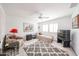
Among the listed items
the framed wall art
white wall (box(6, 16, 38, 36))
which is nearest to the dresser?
white wall (box(6, 16, 38, 36))

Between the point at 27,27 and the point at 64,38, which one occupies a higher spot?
the point at 27,27

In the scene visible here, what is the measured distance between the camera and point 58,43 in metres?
4.07

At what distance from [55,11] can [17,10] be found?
1.51 m

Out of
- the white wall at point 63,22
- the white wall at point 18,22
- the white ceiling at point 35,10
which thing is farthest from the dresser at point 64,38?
the white wall at point 18,22

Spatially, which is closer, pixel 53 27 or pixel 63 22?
pixel 63 22

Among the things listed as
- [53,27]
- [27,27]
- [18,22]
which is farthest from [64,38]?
[18,22]

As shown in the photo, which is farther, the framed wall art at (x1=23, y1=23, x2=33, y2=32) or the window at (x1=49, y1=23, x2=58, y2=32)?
the framed wall art at (x1=23, y1=23, x2=33, y2=32)

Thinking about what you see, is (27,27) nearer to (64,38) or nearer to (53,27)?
(53,27)

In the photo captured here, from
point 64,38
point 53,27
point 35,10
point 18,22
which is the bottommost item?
point 64,38

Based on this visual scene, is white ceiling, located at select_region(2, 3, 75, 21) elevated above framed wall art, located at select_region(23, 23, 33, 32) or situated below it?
above

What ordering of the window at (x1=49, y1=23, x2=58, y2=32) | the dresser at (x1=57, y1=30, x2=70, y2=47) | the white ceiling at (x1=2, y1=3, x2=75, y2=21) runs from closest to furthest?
1. the white ceiling at (x1=2, y1=3, x2=75, y2=21)
2. the window at (x1=49, y1=23, x2=58, y2=32)
3. the dresser at (x1=57, y1=30, x2=70, y2=47)

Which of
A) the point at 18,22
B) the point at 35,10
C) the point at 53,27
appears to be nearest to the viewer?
the point at 35,10

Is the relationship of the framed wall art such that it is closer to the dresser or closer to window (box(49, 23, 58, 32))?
window (box(49, 23, 58, 32))

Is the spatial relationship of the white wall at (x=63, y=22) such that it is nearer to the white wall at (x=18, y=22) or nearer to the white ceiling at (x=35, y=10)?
the white ceiling at (x=35, y=10)
